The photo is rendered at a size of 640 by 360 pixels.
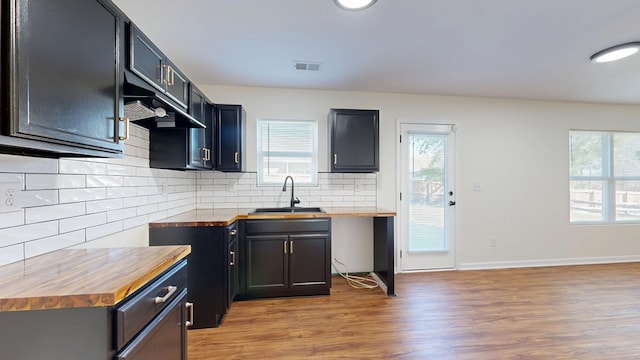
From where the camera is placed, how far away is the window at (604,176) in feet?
12.8

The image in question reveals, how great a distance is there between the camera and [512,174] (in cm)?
376

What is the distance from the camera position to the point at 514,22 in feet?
6.37

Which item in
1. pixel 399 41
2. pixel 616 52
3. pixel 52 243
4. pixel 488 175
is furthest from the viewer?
pixel 488 175

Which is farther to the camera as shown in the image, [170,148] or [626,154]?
[626,154]

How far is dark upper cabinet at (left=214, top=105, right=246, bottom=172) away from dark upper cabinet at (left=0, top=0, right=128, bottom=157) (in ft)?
5.18

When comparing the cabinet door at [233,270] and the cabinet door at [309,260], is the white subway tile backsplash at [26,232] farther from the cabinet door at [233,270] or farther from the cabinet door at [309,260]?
the cabinet door at [309,260]

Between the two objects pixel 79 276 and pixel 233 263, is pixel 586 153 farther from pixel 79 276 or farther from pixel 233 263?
pixel 79 276

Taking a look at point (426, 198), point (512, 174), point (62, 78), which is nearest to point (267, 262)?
point (62, 78)

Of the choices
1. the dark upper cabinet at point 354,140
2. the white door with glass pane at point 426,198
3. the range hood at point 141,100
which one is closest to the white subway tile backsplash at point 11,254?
the range hood at point 141,100

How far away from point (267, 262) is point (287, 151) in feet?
4.53

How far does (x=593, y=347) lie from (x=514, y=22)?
7.97 feet

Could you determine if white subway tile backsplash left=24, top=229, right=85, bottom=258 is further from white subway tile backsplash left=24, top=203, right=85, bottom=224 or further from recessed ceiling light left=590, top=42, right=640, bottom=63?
recessed ceiling light left=590, top=42, right=640, bottom=63

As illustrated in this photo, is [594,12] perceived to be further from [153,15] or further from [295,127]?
[153,15]

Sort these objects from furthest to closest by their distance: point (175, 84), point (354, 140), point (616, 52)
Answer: point (354, 140) < point (616, 52) < point (175, 84)
